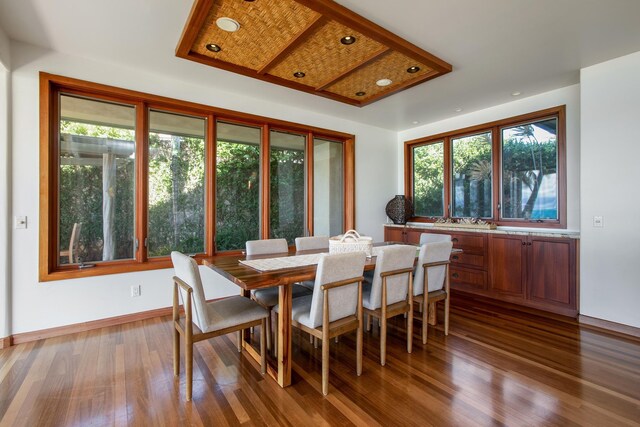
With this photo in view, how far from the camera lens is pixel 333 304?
203cm

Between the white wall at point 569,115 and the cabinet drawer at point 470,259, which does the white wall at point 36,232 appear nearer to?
the cabinet drawer at point 470,259

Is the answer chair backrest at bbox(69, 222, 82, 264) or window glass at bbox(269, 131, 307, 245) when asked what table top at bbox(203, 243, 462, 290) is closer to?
chair backrest at bbox(69, 222, 82, 264)

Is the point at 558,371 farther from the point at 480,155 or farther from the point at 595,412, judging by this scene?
the point at 480,155

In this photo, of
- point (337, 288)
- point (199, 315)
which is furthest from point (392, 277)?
point (199, 315)

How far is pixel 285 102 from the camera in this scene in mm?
4129

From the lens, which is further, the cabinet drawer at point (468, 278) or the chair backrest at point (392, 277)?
the cabinet drawer at point (468, 278)

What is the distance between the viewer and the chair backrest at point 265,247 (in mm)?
2934

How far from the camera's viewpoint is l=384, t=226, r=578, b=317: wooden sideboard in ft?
11.0

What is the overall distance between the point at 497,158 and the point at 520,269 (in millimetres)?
1612

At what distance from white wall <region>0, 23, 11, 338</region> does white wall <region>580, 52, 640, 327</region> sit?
5533mm

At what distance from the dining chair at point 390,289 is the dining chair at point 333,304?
234mm

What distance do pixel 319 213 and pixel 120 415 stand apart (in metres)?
3.45

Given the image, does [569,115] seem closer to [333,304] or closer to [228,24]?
[333,304]

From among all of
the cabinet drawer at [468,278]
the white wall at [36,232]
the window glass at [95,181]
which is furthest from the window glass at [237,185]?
the cabinet drawer at [468,278]
